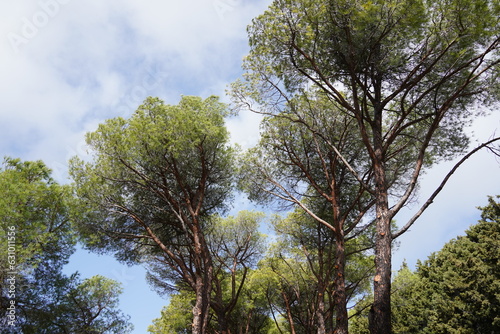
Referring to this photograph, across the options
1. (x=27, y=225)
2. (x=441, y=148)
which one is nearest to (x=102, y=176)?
(x=27, y=225)

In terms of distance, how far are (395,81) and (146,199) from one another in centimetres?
950

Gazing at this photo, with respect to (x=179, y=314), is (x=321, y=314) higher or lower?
lower

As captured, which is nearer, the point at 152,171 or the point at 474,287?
the point at 152,171

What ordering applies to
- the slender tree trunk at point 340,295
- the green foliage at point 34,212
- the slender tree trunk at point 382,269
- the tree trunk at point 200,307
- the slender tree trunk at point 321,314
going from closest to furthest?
the slender tree trunk at point 382,269 < the slender tree trunk at point 340,295 < the tree trunk at point 200,307 < the slender tree trunk at point 321,314 < the green foliage at point 34,212

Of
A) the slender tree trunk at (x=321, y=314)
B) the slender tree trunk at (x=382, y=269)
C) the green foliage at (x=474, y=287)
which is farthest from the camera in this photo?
the green foliage at (x=474, y=287)

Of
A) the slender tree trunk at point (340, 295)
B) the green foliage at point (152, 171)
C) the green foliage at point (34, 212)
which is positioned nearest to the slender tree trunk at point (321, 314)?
the slender tree trunk at point (340, 295)

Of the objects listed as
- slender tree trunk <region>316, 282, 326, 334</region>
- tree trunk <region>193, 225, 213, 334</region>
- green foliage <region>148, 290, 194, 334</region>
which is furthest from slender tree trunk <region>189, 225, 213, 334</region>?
green foliage <region>148, 290, 194, 334</region>

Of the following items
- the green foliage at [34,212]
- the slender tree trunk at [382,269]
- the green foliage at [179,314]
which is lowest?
the slender tree trunk at [382,269]

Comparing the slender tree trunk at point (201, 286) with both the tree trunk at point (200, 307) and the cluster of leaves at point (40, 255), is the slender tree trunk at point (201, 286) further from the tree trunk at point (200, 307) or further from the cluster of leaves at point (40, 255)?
the cluster of leaves at point (40, 255)

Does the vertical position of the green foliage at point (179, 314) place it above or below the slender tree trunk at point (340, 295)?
above

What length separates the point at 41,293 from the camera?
15.1 metres

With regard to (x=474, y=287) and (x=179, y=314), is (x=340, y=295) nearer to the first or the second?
(x=474, y=287)

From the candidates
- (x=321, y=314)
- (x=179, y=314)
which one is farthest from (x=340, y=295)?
(x=179, y=314)

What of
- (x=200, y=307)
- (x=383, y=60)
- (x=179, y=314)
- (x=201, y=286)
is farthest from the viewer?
(x=179, y=314)
